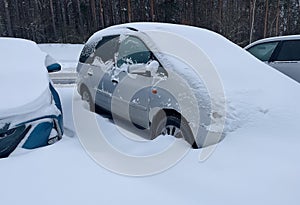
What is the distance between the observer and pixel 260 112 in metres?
2.50

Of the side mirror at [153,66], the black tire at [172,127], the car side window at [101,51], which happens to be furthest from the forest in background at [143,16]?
the black tire at [172,127]

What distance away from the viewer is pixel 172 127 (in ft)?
9.24

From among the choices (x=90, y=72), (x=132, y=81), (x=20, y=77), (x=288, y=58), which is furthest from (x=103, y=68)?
(x=288, y=58)

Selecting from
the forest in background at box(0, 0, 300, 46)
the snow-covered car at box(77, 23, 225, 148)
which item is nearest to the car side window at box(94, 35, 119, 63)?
the snow-covered car at box(77, 23, 225, 148)

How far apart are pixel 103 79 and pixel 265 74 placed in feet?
7.40

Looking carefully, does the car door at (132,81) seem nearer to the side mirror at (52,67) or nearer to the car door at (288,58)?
the side mirror at (52,67)

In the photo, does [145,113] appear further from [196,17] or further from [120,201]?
[196,17]

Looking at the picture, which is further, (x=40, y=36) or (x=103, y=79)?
(x=40, y=36)

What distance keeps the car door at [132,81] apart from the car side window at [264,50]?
147 inches

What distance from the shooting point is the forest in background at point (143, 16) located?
2177 centimetres

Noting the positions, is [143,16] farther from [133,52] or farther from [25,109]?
[25,109]

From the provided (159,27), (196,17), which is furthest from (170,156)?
(196,17)

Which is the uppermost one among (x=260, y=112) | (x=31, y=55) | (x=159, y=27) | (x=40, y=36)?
(x=159, y=27)

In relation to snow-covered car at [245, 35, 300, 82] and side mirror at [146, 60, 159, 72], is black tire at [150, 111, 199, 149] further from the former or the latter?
snow-covered car at [245, 35, 300, 82]
